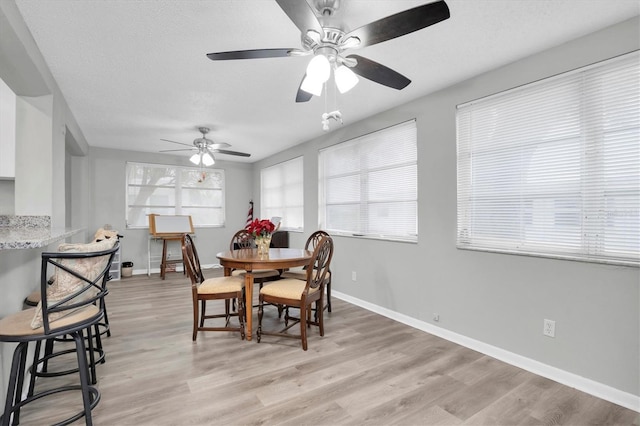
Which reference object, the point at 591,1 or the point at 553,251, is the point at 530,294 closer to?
the point at 553,251

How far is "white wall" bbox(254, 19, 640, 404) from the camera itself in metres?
2.07

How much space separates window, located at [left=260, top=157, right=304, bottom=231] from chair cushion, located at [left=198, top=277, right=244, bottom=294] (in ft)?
9.07

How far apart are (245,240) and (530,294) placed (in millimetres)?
3492

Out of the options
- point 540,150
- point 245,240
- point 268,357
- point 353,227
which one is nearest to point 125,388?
point 268,357

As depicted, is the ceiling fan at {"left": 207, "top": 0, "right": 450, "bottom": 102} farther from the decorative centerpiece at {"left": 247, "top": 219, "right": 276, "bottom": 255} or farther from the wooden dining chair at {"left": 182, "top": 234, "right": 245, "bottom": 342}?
the wooden dining chair at {"left": 182, "top": 234, "right": 245, "bottom": 342}

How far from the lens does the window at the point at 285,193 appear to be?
5875 mm

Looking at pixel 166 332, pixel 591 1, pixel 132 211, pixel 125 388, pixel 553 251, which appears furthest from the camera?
pixel 132 211

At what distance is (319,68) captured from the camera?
178 centimetres

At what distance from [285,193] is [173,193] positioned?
263cm

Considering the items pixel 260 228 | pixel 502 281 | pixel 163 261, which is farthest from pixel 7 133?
pixel 502 281

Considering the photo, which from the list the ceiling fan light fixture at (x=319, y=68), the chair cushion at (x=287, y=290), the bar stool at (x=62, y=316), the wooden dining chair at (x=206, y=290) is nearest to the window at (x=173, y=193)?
the wooden dining chair at (x=206, y=290)

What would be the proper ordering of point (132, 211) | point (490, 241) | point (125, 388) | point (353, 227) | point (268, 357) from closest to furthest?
point (125, 388) < point (268, 357) < point (490, 241) < point (353, 227) < point (132, 211)

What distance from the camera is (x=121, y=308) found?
157 inches

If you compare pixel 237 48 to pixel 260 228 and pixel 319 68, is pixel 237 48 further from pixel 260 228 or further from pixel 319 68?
pixel 260 228
